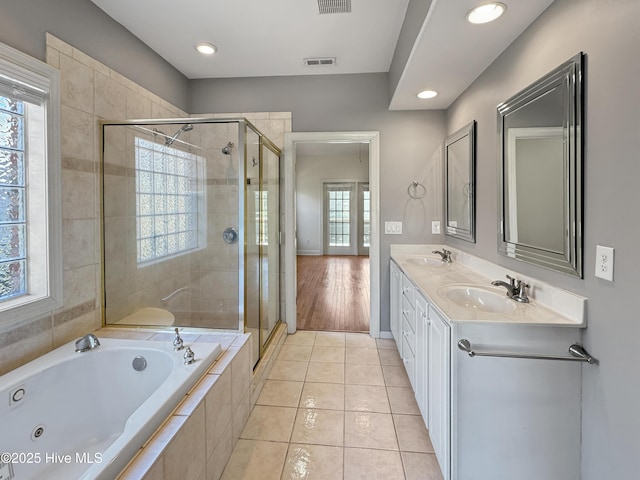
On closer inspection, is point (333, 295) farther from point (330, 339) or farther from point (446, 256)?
point (446, 256)

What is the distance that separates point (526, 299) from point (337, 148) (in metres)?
6.17

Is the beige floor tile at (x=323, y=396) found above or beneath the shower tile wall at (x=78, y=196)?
beneath

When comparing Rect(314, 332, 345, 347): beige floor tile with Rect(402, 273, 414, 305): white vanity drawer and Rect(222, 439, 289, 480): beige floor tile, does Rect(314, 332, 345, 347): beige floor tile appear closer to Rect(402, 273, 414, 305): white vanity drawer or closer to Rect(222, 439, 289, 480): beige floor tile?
Rect(402, 273, 414, 305): white vanity drawer

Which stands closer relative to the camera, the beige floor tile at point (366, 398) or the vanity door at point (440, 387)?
the vanity door at point (440, 387)

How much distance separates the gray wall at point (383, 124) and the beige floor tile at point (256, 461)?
5.75 feet

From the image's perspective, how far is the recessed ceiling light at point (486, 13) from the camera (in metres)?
1.46

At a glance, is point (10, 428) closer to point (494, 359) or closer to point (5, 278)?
point (5, 278)

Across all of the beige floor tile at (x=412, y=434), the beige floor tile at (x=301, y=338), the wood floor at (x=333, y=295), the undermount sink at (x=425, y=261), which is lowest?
the beige floor tile at (x=412, y=434)

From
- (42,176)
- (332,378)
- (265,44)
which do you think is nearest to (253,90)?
(265,44)

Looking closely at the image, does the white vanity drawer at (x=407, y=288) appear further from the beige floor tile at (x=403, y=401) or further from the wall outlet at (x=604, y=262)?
the wall outlet at (x=604, y=262)

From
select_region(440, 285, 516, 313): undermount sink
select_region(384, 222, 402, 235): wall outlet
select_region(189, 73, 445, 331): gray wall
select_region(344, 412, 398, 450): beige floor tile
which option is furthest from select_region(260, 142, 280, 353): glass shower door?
select_region(440, 285, 516, 313): undermount sink

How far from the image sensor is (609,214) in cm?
115

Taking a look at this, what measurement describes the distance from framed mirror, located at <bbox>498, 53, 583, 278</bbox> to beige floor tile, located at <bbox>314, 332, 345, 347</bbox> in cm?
178

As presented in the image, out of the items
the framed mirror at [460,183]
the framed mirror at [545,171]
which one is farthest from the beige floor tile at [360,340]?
the framed mirror at [545,171]
